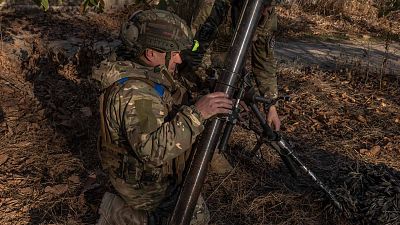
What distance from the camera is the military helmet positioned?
2.39m

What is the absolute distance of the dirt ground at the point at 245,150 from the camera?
3.68m

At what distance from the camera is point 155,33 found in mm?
2389

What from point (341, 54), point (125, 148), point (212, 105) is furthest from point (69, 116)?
point (341, 54)

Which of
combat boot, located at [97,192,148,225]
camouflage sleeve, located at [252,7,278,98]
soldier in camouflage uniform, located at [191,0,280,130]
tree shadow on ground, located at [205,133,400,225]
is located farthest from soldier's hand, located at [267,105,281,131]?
combat boot, located at [97,192,148,225]

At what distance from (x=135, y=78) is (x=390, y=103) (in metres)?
4.78

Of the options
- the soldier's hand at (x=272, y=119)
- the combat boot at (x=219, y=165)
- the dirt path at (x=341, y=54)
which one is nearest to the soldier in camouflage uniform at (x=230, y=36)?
the soldier's hand at (x=272, y=119)

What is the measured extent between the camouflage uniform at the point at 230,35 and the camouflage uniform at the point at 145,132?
1032mm

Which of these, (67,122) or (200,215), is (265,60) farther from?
(67,122)

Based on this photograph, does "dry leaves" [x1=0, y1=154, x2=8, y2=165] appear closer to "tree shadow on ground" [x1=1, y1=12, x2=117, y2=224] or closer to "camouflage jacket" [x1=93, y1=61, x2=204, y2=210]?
"tree shadow on ground" [x1=1, y1=12, x2=117, y2=224]

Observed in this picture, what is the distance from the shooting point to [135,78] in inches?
92.0

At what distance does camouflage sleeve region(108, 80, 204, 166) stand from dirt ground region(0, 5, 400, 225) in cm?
164

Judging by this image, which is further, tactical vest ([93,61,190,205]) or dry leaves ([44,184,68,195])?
dry leaves ([44,184,68,195])

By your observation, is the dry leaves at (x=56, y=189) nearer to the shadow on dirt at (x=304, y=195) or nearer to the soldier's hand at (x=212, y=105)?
the shadow on dirt at (x=304, y=195)

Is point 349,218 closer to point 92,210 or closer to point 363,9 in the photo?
point 92,210
